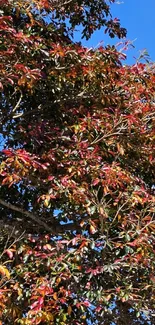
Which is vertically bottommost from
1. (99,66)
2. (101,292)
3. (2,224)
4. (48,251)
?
(101,292)

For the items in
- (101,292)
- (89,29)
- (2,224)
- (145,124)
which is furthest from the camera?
(89,29)

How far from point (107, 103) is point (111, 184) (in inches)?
37.4

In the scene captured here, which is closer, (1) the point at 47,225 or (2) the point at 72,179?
(2) the point at 72,179

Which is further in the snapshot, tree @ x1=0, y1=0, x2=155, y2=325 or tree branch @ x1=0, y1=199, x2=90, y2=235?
tree branch @ x1=0, y1=199, x2=90, y2=235

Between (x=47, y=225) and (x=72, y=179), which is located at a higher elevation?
(x=72, y=179)

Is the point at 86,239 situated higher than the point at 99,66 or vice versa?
the point at 99,66

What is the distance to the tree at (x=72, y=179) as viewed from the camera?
10.3 ft

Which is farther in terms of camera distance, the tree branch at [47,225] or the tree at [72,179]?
the tree branch at [47,225]

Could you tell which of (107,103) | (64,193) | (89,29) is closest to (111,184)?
(64,193)

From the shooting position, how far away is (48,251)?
3.29m

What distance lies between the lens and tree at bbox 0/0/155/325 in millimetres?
3135

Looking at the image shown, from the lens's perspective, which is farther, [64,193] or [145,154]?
[145,154]

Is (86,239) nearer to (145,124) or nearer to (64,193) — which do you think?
(64,193)

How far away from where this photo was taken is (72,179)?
3379mm
